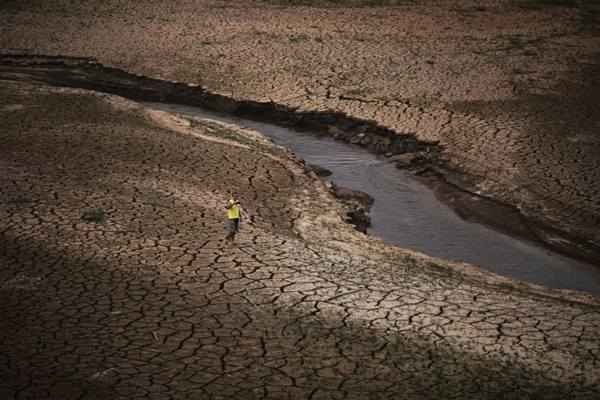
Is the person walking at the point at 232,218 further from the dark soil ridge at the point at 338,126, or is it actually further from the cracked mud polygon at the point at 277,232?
the dark soil ridge at the point at 338,126

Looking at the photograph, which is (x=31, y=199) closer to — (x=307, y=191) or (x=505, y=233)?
(x=307, y=191)

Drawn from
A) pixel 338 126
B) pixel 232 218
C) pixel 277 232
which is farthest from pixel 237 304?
pixel 338 126

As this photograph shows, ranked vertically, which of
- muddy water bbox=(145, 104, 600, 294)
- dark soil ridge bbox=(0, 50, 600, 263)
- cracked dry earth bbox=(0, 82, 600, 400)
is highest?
dark soil ridge bbox=(0, 50, 600, 263)

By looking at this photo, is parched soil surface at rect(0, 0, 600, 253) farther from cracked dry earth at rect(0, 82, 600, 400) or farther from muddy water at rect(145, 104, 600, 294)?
cracked dry earth at rect(0, 82, 600, 400)

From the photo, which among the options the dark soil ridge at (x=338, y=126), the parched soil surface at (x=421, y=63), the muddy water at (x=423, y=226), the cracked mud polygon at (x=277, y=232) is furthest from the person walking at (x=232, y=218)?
the parched soil surface at (x=421, y=63)

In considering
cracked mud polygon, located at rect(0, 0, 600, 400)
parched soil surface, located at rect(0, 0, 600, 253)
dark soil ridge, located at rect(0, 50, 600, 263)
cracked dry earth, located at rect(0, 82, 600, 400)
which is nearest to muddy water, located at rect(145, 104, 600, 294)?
dark soil ridge, located at rect(0, 50, 600, 263)

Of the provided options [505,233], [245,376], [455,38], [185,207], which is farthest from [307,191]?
[455,38]
